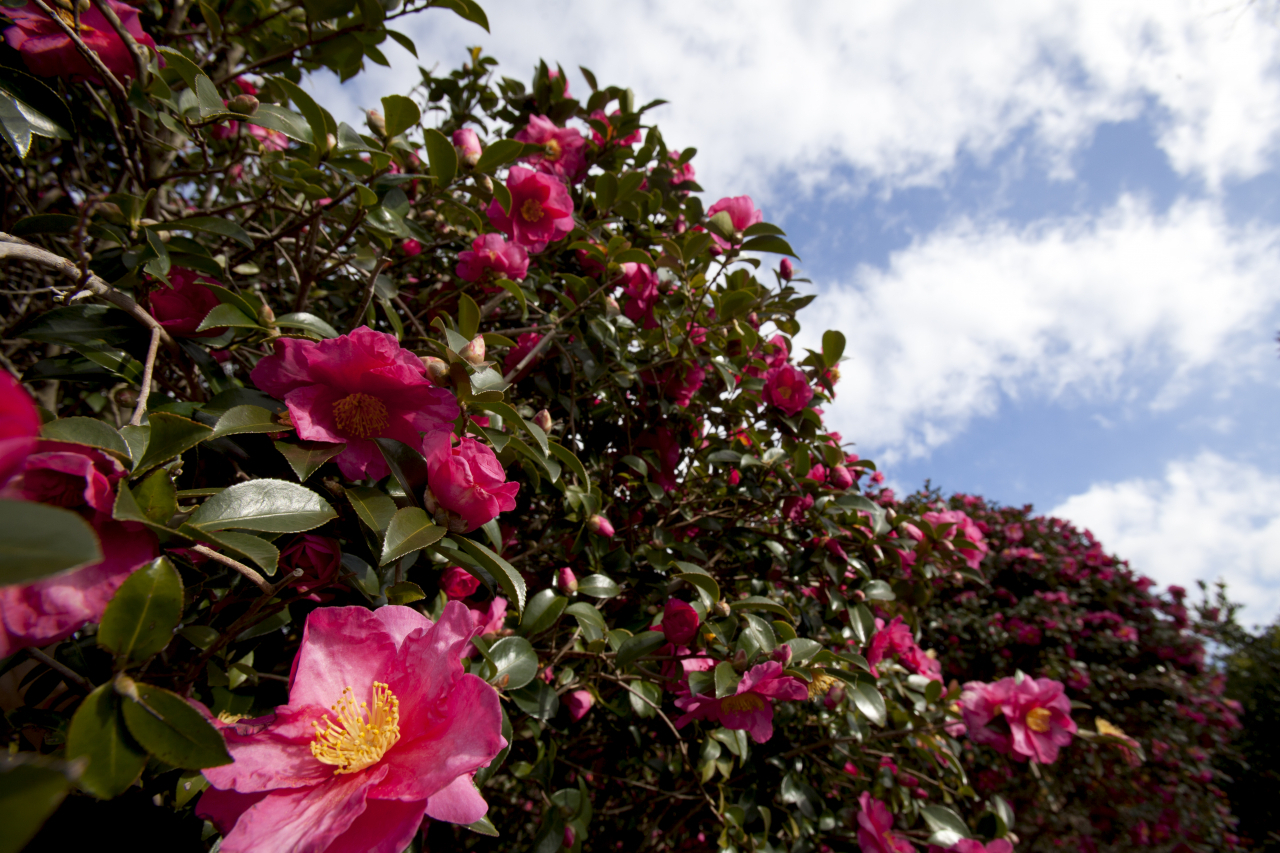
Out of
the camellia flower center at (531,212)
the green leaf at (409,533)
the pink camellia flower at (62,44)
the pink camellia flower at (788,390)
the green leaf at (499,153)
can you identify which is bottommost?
the green leaf at (409,533)

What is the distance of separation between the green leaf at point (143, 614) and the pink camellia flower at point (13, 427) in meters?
0.14

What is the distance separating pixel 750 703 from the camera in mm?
972

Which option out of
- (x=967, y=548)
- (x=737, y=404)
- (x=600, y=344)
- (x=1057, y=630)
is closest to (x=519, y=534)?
(x=600, y=344)

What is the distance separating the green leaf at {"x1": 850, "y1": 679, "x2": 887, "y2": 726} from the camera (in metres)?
1.05

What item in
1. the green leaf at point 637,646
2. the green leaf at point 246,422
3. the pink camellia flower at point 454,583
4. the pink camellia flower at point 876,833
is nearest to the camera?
the green leaf at point 246,422

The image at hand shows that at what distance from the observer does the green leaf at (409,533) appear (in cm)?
51

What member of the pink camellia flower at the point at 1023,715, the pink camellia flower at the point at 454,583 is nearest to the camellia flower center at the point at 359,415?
the pink camellia flower at the point at 454,583

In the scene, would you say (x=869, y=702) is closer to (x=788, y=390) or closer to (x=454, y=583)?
(x=788, y=390)

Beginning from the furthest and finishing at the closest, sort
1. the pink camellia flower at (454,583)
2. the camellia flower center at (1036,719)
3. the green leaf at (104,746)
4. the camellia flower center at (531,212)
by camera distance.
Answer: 1. the camellia flower center at (1036,719)
2. the camellia flower center at (531,212)
3. the pink camellia flower at (454,583)
4. the green leaf at (104,746)

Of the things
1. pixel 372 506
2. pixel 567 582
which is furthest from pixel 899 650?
pixel 372 506

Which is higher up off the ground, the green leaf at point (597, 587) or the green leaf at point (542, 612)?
the green leaf at point (597, 587)

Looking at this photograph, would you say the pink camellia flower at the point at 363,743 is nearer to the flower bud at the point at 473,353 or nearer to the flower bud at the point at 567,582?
the flower bud at the point at 473,353

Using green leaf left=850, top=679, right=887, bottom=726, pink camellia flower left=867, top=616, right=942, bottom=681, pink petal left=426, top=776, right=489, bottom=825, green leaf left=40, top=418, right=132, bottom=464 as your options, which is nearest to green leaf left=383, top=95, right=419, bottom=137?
green leaf left=40, top=418, right=132, bottom=464

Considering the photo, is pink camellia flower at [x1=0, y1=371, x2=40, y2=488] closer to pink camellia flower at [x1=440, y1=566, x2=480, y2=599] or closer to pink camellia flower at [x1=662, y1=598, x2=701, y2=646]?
pink camellia flower at [x1=440, y1=566, x2=480, y2=599]
